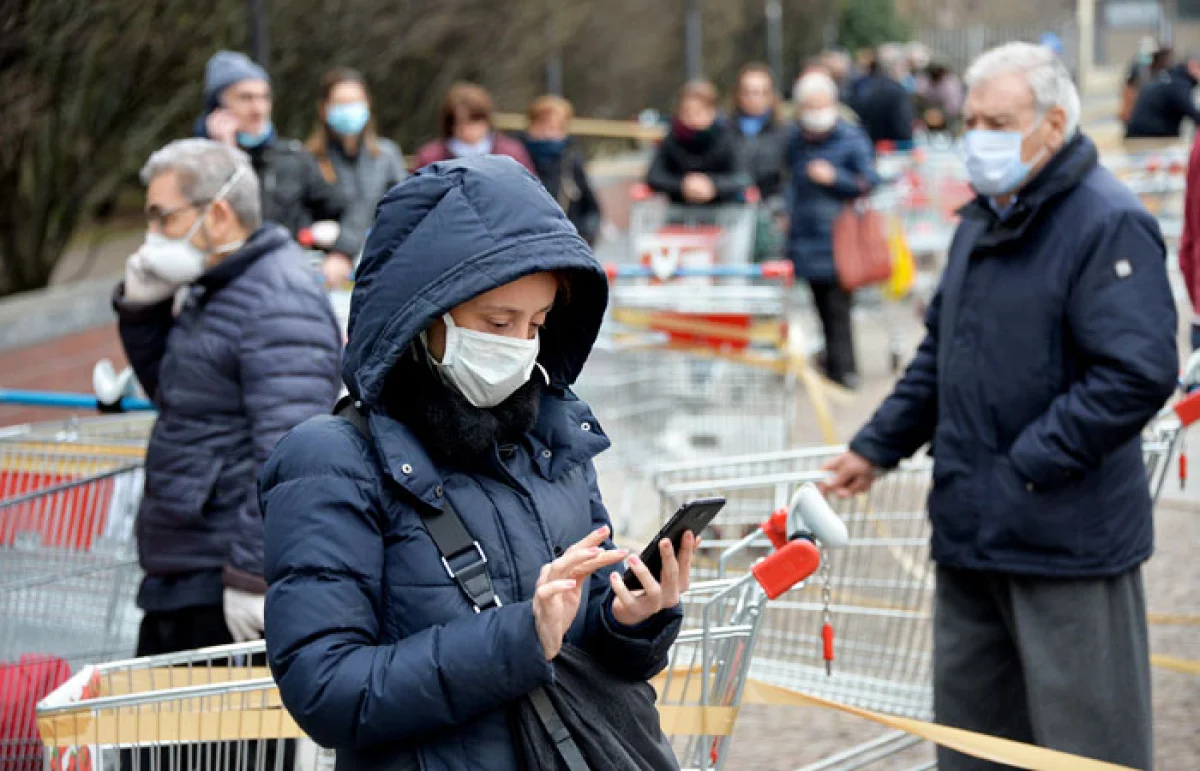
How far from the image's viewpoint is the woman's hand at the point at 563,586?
2365mm

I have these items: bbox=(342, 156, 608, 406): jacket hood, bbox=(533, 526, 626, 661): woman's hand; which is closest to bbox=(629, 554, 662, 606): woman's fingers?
bbox=(533, 526, 626, 661): woman's hand

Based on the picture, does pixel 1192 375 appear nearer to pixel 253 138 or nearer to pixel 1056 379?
pixel 1056 379

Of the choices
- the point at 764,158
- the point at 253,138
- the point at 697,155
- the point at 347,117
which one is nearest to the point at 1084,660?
the point at 253,138

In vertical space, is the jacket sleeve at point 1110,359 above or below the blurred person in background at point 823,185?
above

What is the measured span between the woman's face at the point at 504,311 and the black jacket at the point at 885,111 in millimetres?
16439

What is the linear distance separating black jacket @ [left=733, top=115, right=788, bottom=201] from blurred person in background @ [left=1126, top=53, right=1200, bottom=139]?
19.0ft

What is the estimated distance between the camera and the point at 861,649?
4762mm

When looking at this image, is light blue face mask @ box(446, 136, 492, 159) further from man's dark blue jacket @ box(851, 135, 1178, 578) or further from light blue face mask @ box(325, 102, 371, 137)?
man's dark blue jacket @ box(851, 135, 1178, 578)

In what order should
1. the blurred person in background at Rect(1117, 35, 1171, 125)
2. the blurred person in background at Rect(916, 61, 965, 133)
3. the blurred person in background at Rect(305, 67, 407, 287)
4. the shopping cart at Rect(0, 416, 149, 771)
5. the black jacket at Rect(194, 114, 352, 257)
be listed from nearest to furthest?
the shopping cart at Rect(0, 416, 149, 771) → the black jacket at Rect(194, 114, 352, 257) → the blurred person in background at Rect(305, 67, 407, 287) → the blurred person in background at Rect(1117, 35, 1171, 125) → the blurred person in background at Rect(916, 61, 965, 133)

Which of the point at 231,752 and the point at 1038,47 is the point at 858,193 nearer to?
the point at 1038,47

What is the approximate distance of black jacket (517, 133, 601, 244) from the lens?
11234 millimetres

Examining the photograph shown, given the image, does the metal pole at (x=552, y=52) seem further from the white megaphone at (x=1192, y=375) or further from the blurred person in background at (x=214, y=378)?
the blurred person in background at (x=214, y=378)

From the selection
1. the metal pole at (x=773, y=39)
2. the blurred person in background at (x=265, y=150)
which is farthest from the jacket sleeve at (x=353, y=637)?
the metal pole at (x=773, y=39)

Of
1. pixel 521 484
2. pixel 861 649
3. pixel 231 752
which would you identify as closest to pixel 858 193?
pixel 861 649
